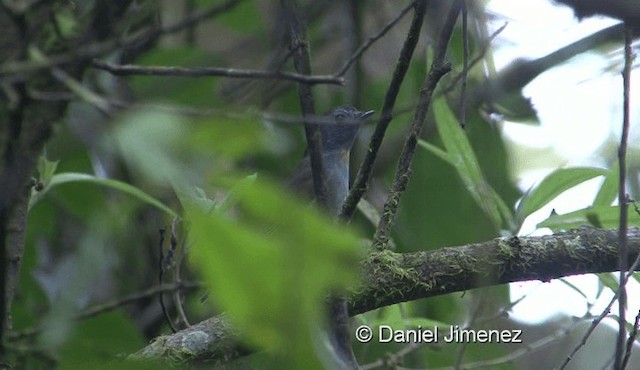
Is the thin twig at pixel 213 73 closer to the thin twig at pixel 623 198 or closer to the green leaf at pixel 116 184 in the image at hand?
the thin twig at pixel 623 198

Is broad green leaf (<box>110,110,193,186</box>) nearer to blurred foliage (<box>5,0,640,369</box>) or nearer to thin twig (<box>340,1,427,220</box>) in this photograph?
blurred foliage (<box>5,0,640,369</box>)

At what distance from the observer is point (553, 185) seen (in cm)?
260

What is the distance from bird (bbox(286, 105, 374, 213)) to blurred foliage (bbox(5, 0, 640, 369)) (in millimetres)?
153

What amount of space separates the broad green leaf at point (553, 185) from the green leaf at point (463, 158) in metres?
0.09

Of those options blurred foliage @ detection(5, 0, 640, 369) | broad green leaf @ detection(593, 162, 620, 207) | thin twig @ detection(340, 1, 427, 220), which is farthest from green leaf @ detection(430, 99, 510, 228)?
thin twig @ detection(340, 1, 427, 220)

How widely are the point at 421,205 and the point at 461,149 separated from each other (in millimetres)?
1100

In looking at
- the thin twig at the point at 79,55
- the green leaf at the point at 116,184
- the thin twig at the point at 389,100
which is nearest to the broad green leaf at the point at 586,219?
the thin twig at the point at 389,100

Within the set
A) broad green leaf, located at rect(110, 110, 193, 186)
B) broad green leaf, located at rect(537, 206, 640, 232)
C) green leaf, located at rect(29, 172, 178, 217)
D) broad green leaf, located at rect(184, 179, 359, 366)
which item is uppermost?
green leaf, located at rect(29, 172, 178, 217)

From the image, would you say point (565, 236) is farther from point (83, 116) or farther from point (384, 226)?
point (83, 116)

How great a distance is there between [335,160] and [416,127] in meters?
1.56

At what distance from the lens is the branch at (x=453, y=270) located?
2.11m

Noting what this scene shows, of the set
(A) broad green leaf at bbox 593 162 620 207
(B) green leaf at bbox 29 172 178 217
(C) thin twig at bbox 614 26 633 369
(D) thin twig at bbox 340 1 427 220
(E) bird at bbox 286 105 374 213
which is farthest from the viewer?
(E) bird at bbox 286 105 374 213

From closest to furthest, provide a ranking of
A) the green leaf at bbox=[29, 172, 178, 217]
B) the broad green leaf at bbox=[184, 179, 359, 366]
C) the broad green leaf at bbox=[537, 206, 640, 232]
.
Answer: the broad green leaf at bbox=[184, 179, 359, 366] < the green leaf at bbox=[29, 172, 178, 217] < the broad green leaf at bbox=[537, 206, 640, 232]

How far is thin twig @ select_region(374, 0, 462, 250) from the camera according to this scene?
7.09 ft
